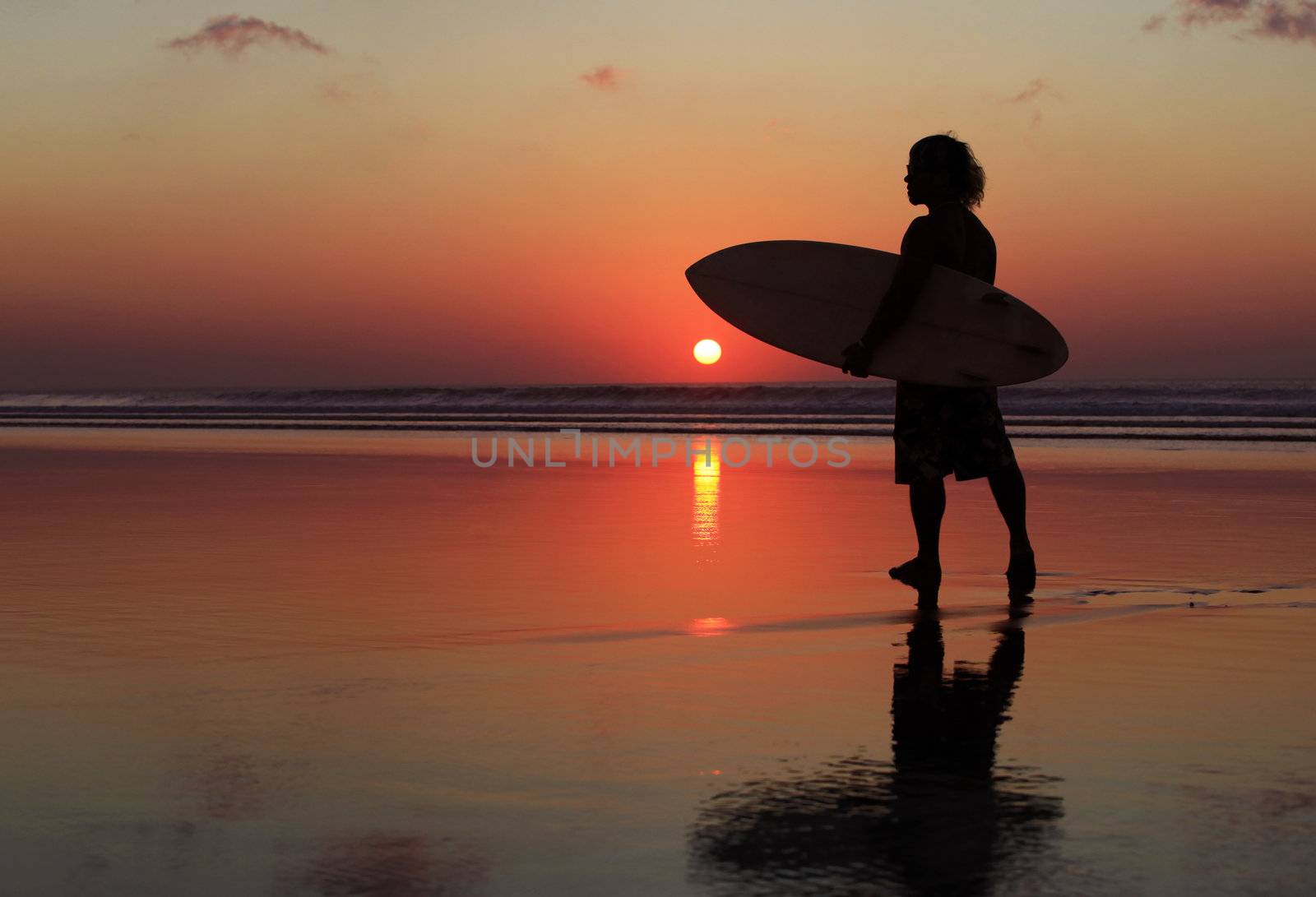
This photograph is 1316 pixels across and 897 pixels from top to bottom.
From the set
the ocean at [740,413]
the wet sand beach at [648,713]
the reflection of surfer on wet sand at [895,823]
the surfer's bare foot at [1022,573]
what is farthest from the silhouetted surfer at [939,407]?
the ocean at [740,413]

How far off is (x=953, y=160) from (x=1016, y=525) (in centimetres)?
140

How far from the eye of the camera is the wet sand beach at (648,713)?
2.61 metres

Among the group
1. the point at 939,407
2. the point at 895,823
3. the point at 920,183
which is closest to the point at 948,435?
the point at 939,407

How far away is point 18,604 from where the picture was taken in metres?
5.63

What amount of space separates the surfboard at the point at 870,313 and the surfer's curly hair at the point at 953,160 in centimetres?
33

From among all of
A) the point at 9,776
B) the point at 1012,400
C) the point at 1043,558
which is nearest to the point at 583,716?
the point at 9,776

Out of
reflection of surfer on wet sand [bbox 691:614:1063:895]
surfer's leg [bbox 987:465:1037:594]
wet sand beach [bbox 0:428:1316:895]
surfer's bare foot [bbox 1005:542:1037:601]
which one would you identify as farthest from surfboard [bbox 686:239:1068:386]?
reflection of surfer on wet sand [bbox 691:614:1063:895]

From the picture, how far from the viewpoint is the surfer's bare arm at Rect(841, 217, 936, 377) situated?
613 cm

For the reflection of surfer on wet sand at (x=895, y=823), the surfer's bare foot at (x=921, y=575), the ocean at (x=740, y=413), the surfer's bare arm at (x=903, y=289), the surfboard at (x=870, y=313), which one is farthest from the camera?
the ocean at (x=740, y=413)

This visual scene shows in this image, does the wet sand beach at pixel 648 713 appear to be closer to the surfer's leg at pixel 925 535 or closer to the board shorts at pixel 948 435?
the surfer's leg at pixel 925 535

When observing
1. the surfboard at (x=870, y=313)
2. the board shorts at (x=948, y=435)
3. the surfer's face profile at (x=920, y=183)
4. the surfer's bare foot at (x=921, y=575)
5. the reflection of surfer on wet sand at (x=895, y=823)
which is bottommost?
the reflection of surfer on wet sand at (x=895, y=823)

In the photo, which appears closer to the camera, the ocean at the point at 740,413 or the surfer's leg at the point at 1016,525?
the surfer's leg at the point at 1016,525

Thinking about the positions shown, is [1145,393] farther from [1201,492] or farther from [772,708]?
[772,708]

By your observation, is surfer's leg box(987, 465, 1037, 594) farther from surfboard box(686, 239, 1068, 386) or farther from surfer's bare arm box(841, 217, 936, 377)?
surfer's bare arm box(841, 217, 936, 377)
